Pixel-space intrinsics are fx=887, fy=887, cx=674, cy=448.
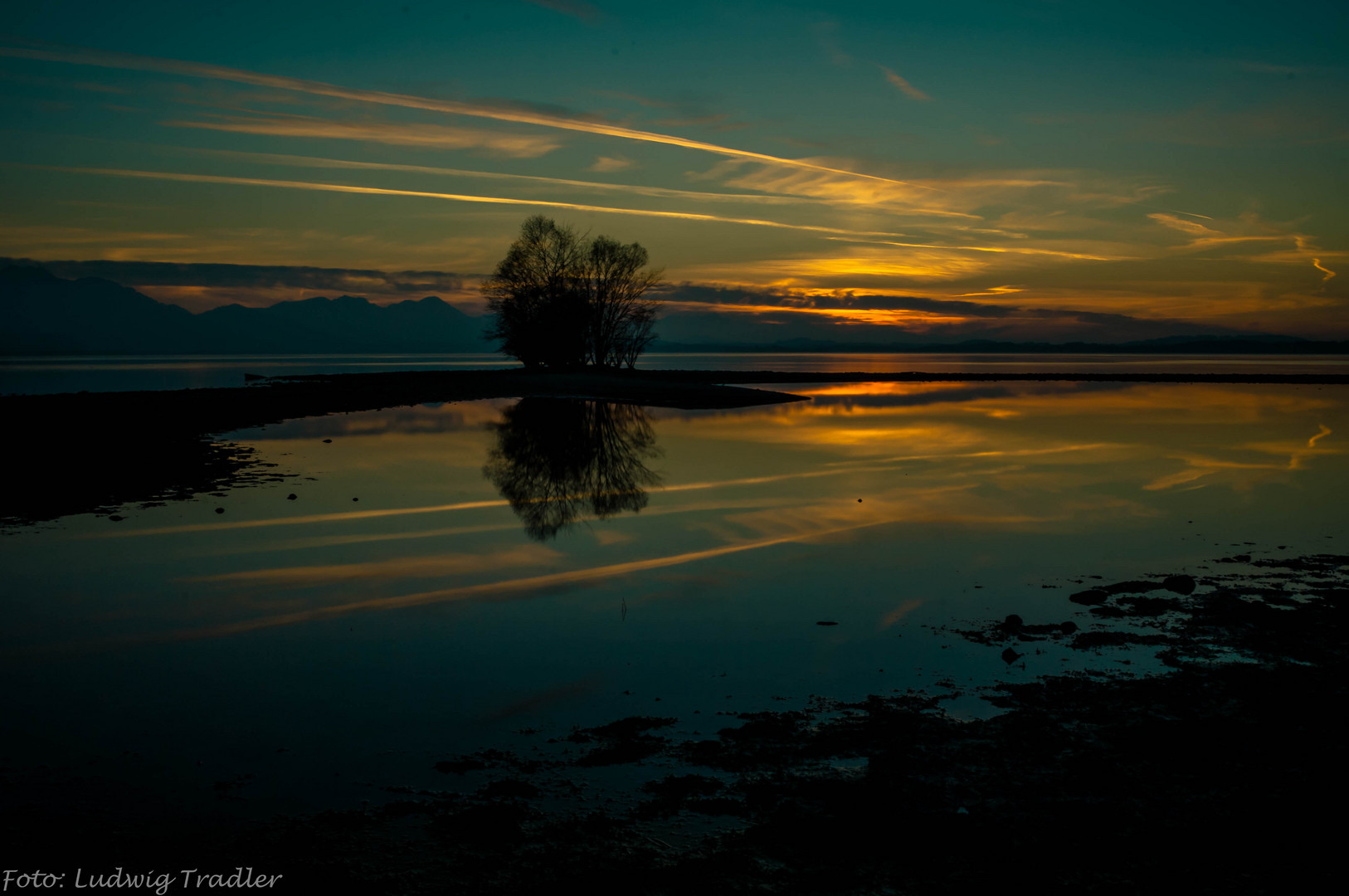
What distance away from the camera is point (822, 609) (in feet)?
33.0

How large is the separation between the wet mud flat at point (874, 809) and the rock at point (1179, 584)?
304 centimetres

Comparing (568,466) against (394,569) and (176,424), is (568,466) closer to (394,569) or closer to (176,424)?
(394,569)

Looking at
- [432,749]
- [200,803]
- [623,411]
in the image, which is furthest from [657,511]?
[623,411]

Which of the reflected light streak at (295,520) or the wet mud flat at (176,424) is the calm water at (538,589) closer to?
the reflected light streak at (295,520)

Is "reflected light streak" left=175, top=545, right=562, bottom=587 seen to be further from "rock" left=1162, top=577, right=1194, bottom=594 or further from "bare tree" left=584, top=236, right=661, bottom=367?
"bare tree" left=584, top=236, right=661, bottom=367

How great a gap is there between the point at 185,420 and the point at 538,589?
100.0ft

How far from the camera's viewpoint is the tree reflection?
55.4 ft

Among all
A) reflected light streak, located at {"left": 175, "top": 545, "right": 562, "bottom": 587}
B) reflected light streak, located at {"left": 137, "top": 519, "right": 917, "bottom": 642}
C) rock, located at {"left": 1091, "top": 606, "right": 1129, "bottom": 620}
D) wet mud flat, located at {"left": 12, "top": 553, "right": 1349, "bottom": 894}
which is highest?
reflected light streak, located at {"left": 175, "top": 545, "right": 562, "bottom": 587}

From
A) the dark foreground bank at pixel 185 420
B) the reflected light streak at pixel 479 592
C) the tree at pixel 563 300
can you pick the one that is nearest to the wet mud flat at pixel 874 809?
the reflected light streak at pixel 479 592

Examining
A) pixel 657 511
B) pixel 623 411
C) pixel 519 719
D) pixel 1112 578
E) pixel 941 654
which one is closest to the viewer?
pixel 519 719

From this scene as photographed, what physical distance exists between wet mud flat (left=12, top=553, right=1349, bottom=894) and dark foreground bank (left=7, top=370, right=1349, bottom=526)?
13419 mm

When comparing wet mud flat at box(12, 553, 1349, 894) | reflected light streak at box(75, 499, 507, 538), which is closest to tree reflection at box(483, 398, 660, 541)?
reflected light streak at box(75, 499, 507, 538)

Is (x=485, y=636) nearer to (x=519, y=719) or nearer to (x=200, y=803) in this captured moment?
(x=519, y=719)

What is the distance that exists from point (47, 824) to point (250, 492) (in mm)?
13782
